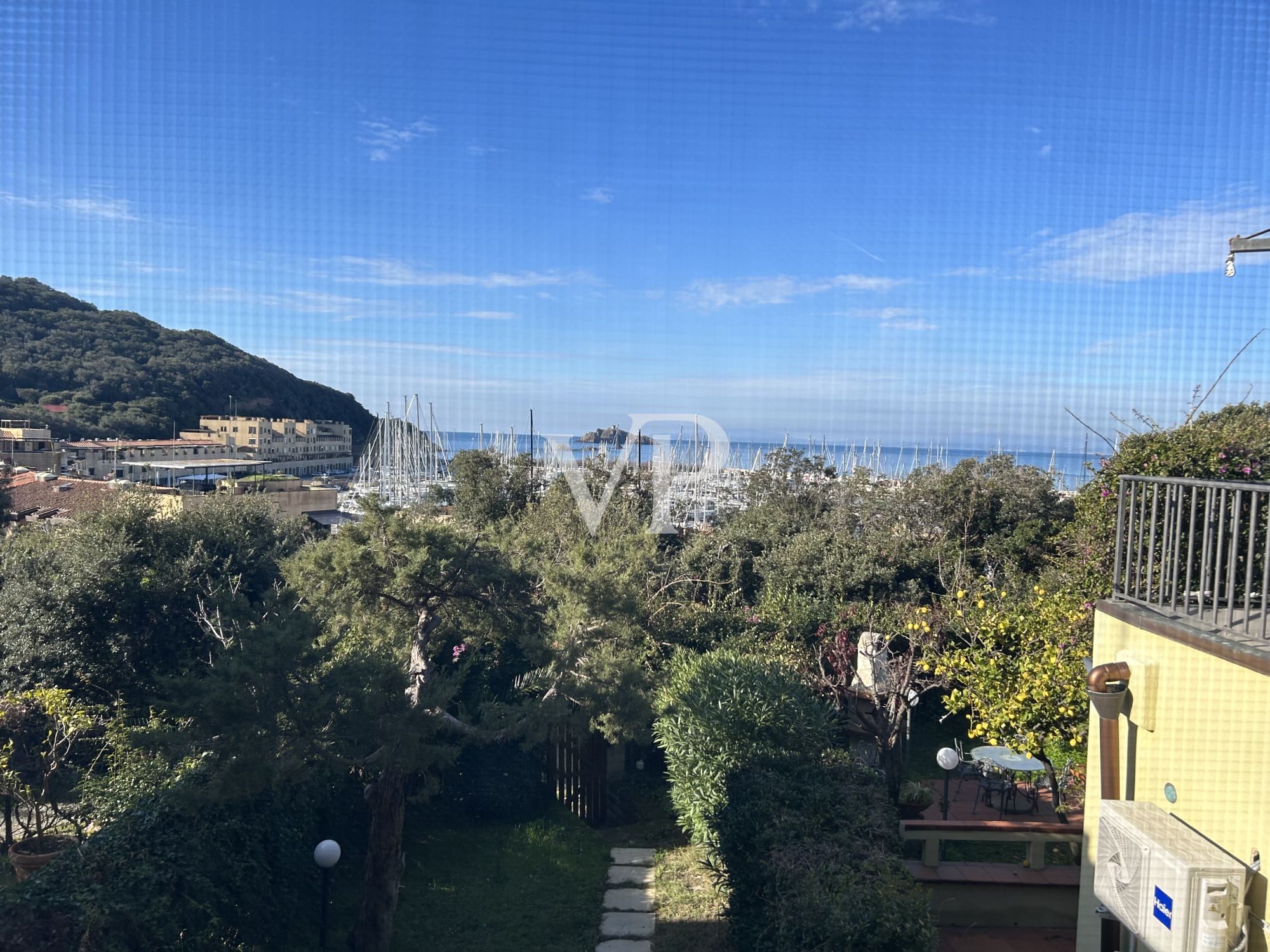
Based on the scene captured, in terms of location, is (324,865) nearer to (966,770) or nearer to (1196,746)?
(1196,746)

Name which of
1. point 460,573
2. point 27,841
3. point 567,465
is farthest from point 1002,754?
point 567,465

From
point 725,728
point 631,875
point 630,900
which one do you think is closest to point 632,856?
point 631,875

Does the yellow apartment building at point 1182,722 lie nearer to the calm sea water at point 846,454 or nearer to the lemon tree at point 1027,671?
the lemon tree at point 1027,671

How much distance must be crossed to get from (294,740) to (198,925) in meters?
1.03

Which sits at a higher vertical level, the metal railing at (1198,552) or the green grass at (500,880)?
the metal railing at (1198,552)

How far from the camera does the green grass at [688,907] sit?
482 cm

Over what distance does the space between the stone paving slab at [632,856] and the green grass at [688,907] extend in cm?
9

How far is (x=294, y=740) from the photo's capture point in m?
4.12

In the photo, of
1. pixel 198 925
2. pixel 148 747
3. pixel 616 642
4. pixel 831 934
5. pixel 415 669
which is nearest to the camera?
pixel 831 934

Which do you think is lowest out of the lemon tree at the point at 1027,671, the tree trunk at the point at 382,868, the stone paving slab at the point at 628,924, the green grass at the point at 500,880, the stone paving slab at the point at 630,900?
the green grass at the point at 500,880

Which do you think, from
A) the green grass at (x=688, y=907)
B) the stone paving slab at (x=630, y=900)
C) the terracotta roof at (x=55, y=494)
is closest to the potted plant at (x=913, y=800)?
the green grass at (x=688, y=907)

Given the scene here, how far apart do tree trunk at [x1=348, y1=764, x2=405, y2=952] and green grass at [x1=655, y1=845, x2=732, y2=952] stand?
179 cm

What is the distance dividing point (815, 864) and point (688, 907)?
2108 mm

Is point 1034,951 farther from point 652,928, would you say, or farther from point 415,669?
point 415,669
